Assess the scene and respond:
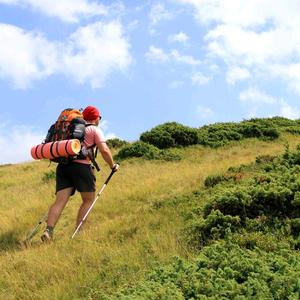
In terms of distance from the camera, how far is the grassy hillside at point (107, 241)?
5320mm

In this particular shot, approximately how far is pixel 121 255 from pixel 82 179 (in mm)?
2266

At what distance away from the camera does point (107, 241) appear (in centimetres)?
696

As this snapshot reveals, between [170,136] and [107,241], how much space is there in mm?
12011

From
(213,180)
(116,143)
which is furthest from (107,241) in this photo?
(116,143)

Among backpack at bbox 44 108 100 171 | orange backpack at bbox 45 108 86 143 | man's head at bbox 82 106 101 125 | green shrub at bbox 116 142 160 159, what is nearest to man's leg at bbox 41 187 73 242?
backpack at bbox 44 108 100 171

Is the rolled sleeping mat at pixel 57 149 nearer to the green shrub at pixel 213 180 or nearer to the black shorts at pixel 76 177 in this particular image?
the black shorts at pixel 76 177

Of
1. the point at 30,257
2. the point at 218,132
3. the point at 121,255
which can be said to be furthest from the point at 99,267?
the point at 218,132

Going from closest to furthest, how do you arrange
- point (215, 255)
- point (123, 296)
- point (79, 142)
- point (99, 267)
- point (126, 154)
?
point (123, 296)
point (215, 255)
point (99, 267)
point (79, 142)
point (126, 154)

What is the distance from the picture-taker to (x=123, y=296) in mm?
4141

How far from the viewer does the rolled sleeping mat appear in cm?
744

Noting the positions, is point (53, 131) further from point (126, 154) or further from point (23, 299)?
point (126, 154)

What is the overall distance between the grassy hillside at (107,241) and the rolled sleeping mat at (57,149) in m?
1.25

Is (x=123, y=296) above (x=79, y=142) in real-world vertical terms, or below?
below

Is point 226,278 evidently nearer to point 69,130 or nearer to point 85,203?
point 85,203
